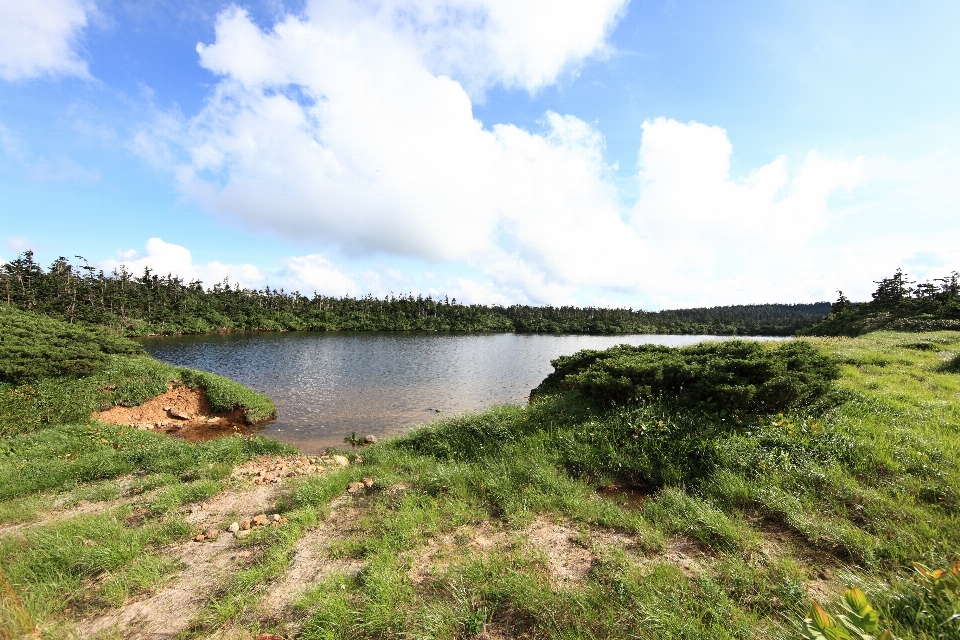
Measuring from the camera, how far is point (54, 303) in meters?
61.6

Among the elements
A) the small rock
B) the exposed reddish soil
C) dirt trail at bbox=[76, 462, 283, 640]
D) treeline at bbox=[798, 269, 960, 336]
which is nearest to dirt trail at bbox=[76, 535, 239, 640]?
dirt trail at bbox=[76, 462, 283, 640]

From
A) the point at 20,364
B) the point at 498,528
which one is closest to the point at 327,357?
the point at 20,364

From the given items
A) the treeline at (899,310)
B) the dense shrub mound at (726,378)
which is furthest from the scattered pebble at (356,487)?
the treeline at (899,310)

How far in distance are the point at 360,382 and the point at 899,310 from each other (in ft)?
232

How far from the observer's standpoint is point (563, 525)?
5.90 metres

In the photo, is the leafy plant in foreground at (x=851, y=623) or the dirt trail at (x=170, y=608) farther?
the dirt trail at (x=170, y=608)

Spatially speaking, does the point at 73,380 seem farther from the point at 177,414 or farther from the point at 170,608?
the point at 170,608

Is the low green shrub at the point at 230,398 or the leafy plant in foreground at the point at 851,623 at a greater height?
the leafy plant in foreground at the point at 851,623

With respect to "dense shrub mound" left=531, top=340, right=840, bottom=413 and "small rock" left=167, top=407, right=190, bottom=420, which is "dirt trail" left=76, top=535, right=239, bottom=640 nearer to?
"dense shrub mound" left=531, top=340, right=840, bottom=413

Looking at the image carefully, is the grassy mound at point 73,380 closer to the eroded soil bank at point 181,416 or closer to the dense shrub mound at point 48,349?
the dense shrub mound at point 48,349

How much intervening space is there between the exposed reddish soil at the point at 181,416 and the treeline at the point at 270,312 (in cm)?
5951

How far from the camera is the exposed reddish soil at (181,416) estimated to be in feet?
53.4

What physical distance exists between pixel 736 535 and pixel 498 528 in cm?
351

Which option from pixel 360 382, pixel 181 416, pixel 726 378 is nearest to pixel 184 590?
pixel 726 378
